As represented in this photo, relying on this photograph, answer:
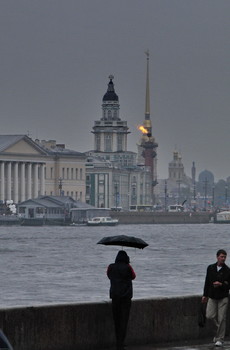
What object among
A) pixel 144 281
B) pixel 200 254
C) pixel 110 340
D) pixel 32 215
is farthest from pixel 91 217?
pixel 110 340

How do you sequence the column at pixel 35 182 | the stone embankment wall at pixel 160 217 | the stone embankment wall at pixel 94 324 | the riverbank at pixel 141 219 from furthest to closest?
→ the column at pixel 35 182
the stone embankment wall at pixel 160 217
the riverbank at pixel 141 219
the stone embankment wall at pixel 94 324

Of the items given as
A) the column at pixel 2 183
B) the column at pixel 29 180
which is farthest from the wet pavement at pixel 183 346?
the column at pixel 29 180

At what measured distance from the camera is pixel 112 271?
15992 millimetres

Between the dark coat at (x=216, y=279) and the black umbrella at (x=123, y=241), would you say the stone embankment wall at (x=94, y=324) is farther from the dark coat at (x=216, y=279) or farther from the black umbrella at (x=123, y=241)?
the dark coat at (x=216, y=279)

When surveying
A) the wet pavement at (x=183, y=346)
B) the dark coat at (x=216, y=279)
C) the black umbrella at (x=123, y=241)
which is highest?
the black umbrella at (x=123, y=241)

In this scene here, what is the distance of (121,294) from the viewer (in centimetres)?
1586

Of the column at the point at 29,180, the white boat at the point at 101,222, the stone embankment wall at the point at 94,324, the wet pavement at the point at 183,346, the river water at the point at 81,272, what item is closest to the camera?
the stone embankment wall at the point at 94,324

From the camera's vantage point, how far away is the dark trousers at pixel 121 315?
1586 centimetres

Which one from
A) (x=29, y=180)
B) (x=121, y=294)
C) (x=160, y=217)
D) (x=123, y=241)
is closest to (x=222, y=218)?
(x=160, y=217)

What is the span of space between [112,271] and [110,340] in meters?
0.95

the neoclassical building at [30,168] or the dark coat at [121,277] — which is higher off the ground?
the neoclassical building at [30,168]

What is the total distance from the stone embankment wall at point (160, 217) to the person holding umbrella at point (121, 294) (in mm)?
161708

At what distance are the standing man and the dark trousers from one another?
41.1 inches

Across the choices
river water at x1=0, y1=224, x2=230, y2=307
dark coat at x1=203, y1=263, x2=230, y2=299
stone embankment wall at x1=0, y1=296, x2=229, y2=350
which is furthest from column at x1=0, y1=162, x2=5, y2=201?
dark coat at x1=203, y1=263, x2=230, y2=299
